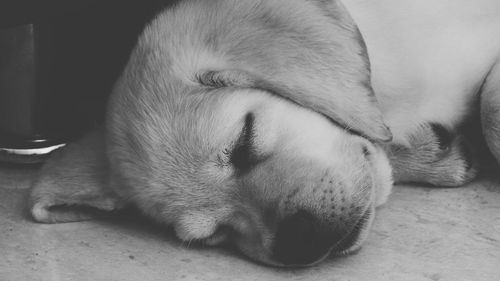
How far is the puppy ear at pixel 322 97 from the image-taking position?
8.79ft

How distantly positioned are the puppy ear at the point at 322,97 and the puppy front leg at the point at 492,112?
18.7 inches

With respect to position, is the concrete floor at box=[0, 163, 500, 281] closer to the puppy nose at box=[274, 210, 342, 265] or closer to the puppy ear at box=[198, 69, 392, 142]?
the puppy nose at box=[274, 210, 342, 265]

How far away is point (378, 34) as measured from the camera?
3008 mm

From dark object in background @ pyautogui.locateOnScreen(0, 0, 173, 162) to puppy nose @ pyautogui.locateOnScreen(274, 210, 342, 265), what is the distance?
149cm

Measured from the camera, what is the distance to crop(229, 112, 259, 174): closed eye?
2.64 meters

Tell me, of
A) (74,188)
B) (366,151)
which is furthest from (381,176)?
(74,188)

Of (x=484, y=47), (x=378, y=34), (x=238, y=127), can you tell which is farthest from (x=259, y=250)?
(x=484, y=47)

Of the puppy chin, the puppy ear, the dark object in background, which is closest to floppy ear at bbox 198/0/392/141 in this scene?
the puppy ear

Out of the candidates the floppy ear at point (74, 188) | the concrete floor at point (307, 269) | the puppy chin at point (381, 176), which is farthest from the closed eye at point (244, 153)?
the floppy ear at point (74, 188)

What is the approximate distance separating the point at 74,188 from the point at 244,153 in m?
0.74

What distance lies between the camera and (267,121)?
8.71 feet

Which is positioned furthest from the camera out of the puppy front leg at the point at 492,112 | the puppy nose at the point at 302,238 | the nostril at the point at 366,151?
the puppy front leg at the point at 492,112

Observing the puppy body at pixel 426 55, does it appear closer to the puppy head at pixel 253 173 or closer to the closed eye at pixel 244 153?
the puppy head at pixel 253 173

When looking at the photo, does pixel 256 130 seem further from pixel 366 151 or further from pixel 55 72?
pixel 55 72
